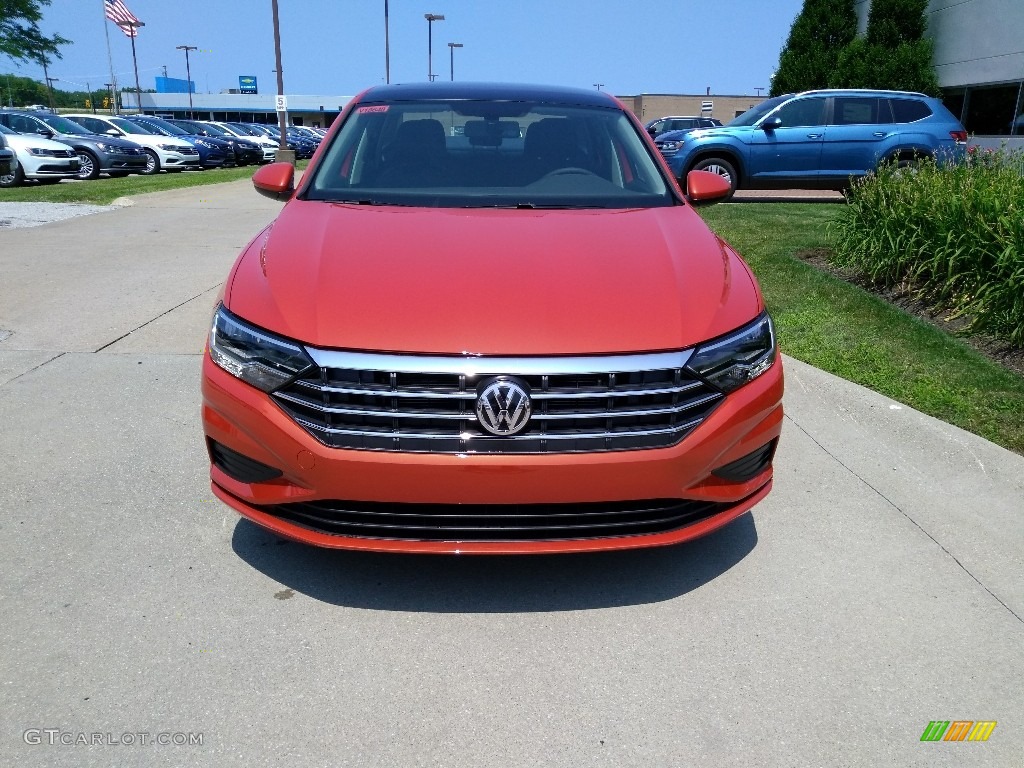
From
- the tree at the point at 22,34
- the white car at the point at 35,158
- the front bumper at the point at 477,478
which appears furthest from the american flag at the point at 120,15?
the front bumper at the point at 477,478

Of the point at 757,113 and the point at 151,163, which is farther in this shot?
the point at 151,163

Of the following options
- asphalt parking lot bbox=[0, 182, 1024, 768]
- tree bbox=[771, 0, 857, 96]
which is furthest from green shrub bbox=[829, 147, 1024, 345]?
tree bbox=[771, 0, 857, 96]

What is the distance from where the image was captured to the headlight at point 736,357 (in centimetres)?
266

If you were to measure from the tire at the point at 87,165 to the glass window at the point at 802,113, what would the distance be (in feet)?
50.8

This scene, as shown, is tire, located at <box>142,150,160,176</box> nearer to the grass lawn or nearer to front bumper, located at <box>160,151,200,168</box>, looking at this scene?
front bumper, located at <box>160,151,200,168</box>

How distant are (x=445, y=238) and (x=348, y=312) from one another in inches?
25.4

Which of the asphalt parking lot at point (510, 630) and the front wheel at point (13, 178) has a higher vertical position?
the asphalt parking lot at point (510, 630)

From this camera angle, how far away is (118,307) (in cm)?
693

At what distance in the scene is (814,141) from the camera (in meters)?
13.9

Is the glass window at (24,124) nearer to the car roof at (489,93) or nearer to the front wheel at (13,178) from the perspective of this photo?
the front wheel at (13,178)

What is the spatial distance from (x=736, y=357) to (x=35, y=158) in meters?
18.9

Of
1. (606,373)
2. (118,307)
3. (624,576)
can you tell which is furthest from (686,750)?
(118,307)

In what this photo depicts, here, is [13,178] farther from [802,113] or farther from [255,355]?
[255,355]

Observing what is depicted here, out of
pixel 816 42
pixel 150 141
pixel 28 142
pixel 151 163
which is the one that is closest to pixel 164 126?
pixel 150 141
